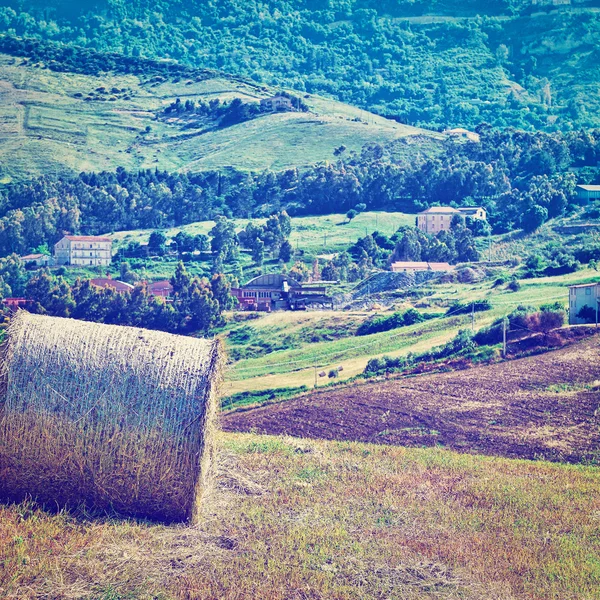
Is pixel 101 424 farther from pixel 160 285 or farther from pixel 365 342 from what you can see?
pixel 160 285

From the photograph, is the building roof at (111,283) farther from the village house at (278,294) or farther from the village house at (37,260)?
the village house at (37,260)

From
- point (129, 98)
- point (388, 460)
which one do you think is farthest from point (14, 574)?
point (129, 98)

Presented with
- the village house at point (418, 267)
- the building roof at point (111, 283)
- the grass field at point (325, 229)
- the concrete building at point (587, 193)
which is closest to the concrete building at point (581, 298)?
the village house at point (418, 267)

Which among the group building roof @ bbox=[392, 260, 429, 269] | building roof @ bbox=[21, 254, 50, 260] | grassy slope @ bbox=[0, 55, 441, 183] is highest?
grassy slope @ bbox=[0, 55, 441, 183]

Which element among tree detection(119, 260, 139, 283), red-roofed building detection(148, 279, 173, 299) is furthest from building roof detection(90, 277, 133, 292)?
tree detection(119, 260, 139, 283)

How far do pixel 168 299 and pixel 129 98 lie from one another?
117m

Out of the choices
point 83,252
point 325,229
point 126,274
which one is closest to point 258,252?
point 126,274

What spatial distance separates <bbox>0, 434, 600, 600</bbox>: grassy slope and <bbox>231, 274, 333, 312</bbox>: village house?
59120 mm

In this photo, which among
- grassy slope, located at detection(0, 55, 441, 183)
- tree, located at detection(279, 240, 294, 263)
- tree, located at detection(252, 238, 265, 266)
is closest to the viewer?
tree, located at detection(279, 240, 294, 263)

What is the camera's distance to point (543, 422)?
25938 mm

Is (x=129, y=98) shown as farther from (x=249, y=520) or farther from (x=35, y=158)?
(x=249, y=520)

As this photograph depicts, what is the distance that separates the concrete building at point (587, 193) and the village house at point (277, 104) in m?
78.2

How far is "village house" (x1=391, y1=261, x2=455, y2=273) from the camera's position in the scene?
83.2m

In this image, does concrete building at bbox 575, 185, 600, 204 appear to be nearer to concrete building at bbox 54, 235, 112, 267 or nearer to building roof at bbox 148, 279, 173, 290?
building roof at bbox 148, 279, 173, 290
